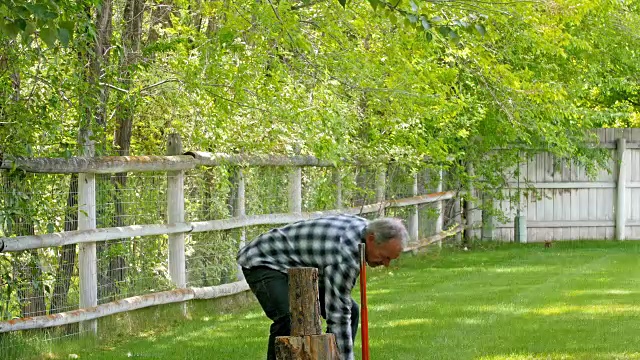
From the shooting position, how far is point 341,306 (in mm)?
6551

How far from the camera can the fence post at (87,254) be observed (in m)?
10.1

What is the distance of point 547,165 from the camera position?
23234mm

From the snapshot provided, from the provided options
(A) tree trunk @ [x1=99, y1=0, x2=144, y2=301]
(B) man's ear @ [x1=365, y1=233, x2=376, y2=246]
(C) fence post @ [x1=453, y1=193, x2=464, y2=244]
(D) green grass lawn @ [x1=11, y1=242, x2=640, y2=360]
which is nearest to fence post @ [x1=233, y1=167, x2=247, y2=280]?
(D) green grass lawn @ [x1=11, y1=242, x2=640, y2=360]

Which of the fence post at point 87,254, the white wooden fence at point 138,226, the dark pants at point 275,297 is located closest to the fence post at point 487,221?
the white wooden fence at point 138,226

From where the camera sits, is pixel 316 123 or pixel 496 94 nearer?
pixel 316 123

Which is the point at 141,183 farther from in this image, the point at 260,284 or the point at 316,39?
the point at 260,284

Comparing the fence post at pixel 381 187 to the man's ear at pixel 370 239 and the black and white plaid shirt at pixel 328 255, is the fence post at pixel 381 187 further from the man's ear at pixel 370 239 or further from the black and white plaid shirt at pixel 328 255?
the man's ear at pixel 370 239

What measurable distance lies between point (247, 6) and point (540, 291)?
5664 mm

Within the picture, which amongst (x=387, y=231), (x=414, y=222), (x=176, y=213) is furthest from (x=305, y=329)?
(x=414, y=222)

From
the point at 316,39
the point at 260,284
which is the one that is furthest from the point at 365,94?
the point at 260,284

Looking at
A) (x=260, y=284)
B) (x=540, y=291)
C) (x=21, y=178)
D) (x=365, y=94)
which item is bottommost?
(x=540, y=291)

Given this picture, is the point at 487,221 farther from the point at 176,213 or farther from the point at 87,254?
the point at 87,254

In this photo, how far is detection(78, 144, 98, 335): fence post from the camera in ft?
33.0

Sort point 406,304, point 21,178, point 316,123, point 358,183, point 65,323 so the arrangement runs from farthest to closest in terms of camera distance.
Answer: point 358,183 < point 406,304 < point 316,123 < point 65,323 < point 21,178
